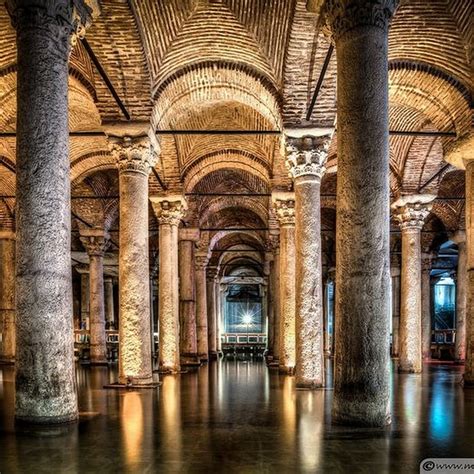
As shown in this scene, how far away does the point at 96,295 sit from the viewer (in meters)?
18.7

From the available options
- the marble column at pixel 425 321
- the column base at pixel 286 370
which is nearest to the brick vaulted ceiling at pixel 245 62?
the column base at pixel 286 370

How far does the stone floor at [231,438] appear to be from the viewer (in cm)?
433

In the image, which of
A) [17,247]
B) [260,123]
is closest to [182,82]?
[260,123]

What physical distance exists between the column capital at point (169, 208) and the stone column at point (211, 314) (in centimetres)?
1170

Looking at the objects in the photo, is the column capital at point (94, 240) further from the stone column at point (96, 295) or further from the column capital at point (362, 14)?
the column capital at point (362, 14)

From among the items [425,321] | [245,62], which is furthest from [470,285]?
[425,321]

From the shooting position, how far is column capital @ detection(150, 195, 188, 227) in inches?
589

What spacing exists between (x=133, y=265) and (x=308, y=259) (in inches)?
121

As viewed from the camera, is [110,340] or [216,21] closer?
[216,21]

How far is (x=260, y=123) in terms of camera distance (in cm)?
1401

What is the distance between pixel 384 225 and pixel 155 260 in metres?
24.4

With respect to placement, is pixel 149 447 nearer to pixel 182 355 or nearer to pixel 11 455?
pixel 11 455

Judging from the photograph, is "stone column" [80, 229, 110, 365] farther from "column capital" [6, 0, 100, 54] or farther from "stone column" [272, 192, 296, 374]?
"column capital" [6, 0, 100, 54]

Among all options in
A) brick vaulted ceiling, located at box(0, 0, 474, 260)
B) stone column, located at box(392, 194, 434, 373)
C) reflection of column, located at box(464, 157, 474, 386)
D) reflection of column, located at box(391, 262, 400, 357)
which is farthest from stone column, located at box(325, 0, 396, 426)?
reflection of column, located at box(391, 262, 400, 357)
